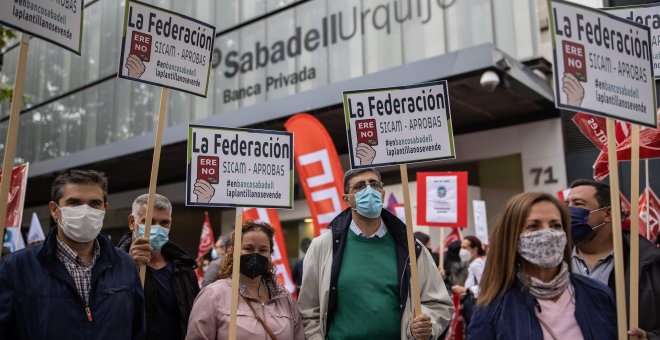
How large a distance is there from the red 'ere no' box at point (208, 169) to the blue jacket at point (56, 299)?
80 centimetres

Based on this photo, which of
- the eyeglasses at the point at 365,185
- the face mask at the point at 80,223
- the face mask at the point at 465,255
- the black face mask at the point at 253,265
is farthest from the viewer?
the face mask at the point at 465,255

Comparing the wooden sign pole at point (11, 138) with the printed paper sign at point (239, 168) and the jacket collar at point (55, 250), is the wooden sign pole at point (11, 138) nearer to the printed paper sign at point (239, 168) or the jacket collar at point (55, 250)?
the jacket collar at point (55, 250)

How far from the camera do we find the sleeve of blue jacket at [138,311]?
3.34 metres

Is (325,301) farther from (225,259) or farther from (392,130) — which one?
(392,130)

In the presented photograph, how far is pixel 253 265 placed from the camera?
3.82 meters

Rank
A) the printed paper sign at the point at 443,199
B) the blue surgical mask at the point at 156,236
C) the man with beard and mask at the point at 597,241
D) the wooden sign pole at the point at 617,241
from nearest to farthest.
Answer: the wooden sign pole at the point at 617,241, the man with beard and mask at the point at 597,241, the blue surgical mask at the point at 156,236, the printed paper sign at the point at 443,199

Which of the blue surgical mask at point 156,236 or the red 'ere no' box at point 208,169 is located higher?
the red 'ere no' box at point 208,169

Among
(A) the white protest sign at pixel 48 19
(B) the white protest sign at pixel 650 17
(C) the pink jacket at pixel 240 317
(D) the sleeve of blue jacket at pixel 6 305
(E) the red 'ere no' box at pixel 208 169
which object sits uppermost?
(B) the white protest sign at pixel 650 17

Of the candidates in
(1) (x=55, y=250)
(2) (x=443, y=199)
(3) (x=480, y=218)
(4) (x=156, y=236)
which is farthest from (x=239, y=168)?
(3) (x=480, y=218)

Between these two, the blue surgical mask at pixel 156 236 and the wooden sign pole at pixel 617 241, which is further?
the blue surgical mask at pixel 156 236

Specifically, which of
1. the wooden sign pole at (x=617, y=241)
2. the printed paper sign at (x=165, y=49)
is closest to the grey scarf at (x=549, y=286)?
the wooden sign pole at (x=617, y=241)

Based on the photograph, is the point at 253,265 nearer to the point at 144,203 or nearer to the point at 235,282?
the point at 235,282

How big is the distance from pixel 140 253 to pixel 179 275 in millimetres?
644

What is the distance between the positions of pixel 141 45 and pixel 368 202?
166cm
